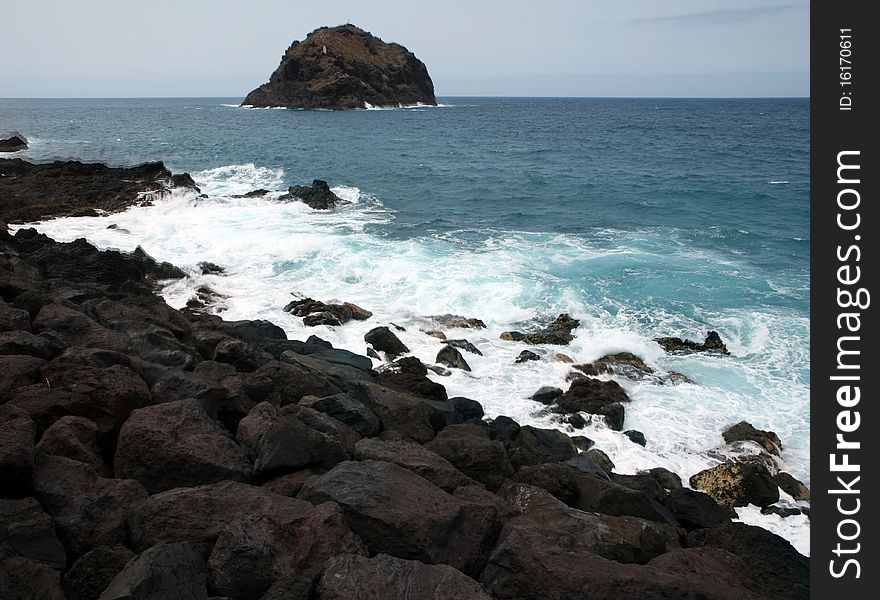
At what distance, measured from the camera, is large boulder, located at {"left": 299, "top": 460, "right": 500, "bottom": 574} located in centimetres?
426

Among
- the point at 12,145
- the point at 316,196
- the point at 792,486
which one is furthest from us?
the point at 12,145

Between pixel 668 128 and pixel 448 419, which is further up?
pixel 668 128

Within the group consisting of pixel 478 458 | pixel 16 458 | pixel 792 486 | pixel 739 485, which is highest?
pixel 16 458

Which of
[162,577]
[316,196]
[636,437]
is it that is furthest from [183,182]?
[162,577]

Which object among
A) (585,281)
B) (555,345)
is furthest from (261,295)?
(585,281)

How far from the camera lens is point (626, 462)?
9102 millimetres

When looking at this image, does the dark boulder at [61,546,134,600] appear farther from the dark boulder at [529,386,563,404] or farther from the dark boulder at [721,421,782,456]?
the dark boulder at [721,421,782,456]

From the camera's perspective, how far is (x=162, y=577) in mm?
3488

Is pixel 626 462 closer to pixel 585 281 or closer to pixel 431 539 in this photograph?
pixel 431 539

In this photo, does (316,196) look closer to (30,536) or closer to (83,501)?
(83,501)

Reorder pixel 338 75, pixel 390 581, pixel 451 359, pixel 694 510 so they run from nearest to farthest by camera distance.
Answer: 1. pixel 390 581
2. pixel 694 510
3. pixel 451 359
4. pixel 338 75

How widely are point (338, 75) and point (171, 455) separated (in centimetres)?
10829

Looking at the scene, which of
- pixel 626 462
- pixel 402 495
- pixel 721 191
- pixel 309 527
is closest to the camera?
pixel 309 527
